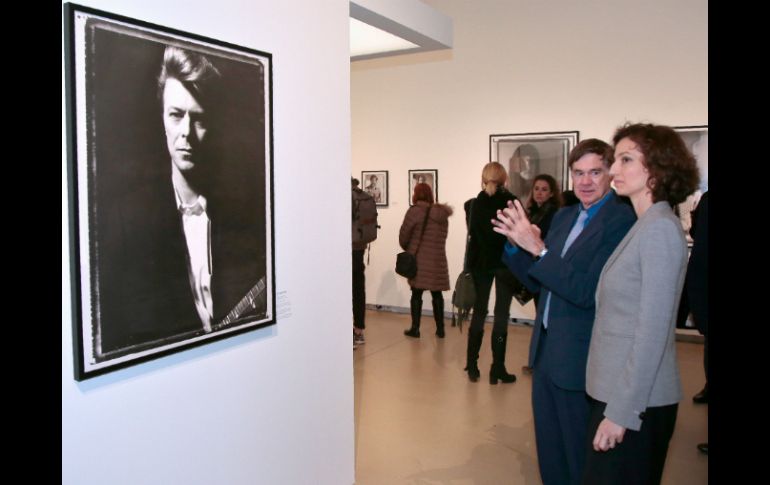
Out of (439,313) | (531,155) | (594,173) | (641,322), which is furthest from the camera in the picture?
(531,155)

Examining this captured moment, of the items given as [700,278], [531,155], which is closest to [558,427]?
[700,278]

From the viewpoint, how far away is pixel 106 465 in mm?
2193

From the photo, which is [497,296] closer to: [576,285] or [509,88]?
[576,285]

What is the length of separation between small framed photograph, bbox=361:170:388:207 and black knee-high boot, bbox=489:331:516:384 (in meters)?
4.44

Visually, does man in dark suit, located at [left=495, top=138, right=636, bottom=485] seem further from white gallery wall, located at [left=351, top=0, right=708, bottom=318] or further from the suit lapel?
white gallery wall, located at [left=351, top=0, right=708, bottom=318]

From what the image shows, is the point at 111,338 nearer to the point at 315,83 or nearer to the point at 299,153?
the point at 299,153

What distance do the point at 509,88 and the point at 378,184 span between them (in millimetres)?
2703

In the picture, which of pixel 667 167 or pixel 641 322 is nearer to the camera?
pixel 641 322

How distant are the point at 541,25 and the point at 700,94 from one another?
2.40m

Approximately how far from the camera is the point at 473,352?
635 cm

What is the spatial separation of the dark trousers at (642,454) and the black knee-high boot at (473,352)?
152 inches

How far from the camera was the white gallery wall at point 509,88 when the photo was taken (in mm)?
7938

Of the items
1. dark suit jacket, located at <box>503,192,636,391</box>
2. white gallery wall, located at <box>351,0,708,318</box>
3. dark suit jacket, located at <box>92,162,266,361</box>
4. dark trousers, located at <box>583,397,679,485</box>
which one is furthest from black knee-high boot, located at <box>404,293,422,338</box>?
dark trousers, located at <box>583,397,679,485</box>
